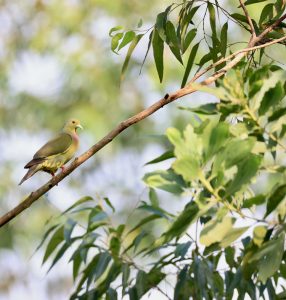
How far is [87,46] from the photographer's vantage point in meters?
8.22

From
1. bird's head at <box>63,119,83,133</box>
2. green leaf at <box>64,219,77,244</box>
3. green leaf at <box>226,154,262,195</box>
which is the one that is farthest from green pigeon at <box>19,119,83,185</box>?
green leaf at <box>226,154,262,195</box>

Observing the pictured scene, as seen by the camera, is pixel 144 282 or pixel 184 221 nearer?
pixel 184 221

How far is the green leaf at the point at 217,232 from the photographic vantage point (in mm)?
1549

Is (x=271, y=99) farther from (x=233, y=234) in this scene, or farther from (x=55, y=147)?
(x=55, y=147)

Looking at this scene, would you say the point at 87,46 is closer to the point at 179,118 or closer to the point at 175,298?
the point at 179,118

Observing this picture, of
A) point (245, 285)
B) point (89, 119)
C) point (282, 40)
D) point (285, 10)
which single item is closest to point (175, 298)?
point (245, 285)

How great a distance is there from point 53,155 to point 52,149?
0.12ft

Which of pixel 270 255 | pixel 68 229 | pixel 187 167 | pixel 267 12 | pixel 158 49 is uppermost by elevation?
pixel 158 49

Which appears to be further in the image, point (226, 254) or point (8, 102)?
point (8, 102)

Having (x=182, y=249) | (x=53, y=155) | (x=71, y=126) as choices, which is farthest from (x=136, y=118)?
(x=71, y=126)

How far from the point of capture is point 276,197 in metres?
1.58

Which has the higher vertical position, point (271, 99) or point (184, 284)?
point (271, 99)

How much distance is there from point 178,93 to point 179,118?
581cm

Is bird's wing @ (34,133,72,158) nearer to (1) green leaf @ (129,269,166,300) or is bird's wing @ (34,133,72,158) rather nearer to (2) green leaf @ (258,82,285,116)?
(1) green leaf @ (129,269,166,300)
